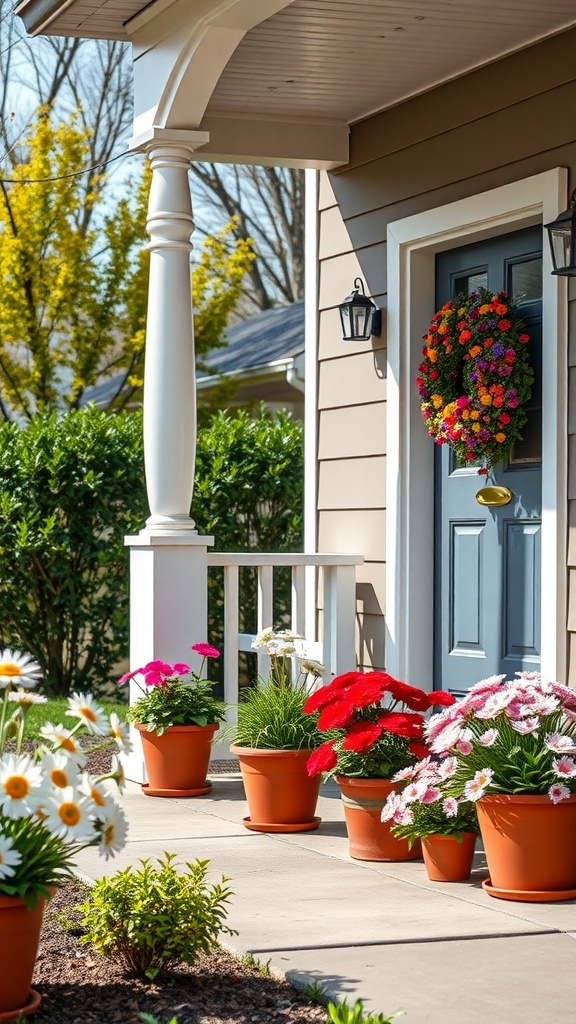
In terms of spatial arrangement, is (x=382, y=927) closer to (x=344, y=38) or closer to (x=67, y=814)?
(x=67, y=814)

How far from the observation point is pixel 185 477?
537 cm

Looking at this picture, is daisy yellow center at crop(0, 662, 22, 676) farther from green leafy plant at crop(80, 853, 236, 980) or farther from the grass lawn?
the grass lawn

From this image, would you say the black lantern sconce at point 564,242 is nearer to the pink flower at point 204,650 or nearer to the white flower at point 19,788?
the pink flower at point 204,650

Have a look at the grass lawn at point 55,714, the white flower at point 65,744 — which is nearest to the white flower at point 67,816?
the white flower at point 65,744

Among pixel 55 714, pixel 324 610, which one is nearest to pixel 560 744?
pixel 324 610

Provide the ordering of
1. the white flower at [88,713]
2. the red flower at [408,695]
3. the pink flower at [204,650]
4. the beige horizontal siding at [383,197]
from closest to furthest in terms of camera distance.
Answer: the white flower at [88,713]
the red flower at [408,695]
the beige horizontal siding at [383,197]
the pink flower at [204,650]

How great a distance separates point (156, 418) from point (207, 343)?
792cm

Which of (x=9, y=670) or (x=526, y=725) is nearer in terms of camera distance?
(x=9, y=670)

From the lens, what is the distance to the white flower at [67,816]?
2418 millimetres

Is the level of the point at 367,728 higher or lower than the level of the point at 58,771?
lower

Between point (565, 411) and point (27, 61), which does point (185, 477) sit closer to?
point (565, 411)

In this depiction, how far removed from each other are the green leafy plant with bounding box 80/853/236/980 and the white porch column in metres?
2.47

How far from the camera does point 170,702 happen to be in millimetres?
5070

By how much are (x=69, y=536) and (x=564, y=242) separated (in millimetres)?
4754
